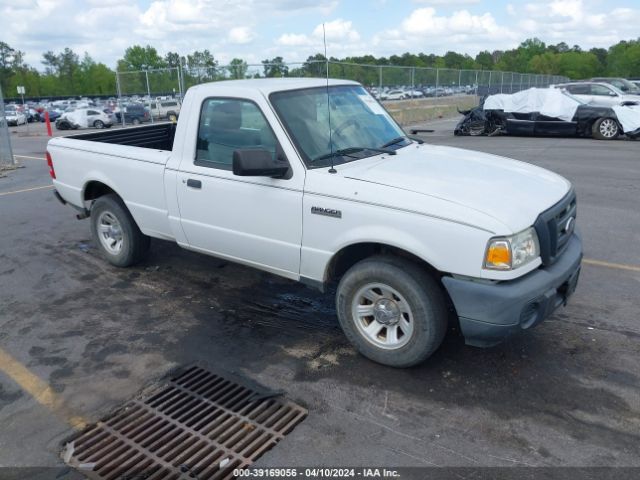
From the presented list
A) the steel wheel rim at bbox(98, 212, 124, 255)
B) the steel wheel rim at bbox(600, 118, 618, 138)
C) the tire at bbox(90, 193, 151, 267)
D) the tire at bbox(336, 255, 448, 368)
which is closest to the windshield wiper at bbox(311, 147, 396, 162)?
the tire at bbox(336, 255, 448, 368)

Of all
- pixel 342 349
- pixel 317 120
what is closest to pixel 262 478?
pixel 342 349

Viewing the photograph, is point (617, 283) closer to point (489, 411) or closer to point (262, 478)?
point (489, 411)

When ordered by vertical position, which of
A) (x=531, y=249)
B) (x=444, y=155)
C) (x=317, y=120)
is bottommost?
(x=531, y=249)

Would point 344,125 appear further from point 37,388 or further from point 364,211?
point 37,388

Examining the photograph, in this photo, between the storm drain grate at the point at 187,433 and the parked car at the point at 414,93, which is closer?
the storm drain grate at the point at 187,433

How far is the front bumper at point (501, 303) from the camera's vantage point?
10.8ft

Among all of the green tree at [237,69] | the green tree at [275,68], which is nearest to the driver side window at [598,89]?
the green tree at [275,68]

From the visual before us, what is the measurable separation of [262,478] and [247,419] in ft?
1.76

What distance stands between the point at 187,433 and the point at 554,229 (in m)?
2.66

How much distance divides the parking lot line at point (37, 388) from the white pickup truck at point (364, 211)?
1.65 m

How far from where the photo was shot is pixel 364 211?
3.65 m

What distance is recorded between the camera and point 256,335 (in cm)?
441

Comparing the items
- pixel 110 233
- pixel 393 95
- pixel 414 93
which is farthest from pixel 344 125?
pixel 414 93

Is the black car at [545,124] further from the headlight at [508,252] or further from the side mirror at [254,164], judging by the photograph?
the side mirror at [254,164]
